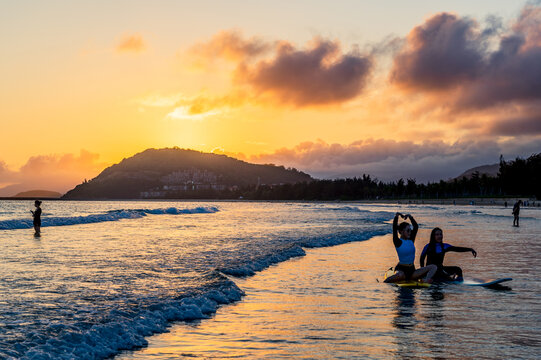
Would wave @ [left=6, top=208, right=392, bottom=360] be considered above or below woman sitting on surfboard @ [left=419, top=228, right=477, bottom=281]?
below

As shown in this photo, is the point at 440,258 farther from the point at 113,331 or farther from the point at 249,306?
the point at 113,331

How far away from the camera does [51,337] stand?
8688 mm

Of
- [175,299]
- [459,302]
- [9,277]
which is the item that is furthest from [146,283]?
[459,302]

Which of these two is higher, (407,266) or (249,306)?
(407,266)

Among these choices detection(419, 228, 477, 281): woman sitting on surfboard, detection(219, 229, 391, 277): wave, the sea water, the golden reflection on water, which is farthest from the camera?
detection(219, 229, 391, 277): wave

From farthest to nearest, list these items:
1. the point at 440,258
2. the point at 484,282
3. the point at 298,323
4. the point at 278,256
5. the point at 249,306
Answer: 1. the point at 278,256
2. the point at 440,258
3. the point at 484,282
4. the point at 249,306
5. the point at 298,323

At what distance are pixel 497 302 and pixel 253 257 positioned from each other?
35.6 feet

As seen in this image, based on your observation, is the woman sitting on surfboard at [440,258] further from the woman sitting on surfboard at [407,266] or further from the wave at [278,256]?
the wave at [278,256]

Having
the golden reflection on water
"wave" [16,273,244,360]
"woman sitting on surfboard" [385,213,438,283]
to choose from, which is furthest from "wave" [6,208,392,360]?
"woman sitting on surfboard" [385,213,438,283]

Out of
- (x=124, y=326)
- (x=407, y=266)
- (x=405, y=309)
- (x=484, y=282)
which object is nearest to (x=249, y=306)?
(x=124, y=326)

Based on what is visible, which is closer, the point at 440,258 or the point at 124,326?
the point at 124,326

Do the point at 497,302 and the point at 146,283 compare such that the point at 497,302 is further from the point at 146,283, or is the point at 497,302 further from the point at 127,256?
the point at 127,256

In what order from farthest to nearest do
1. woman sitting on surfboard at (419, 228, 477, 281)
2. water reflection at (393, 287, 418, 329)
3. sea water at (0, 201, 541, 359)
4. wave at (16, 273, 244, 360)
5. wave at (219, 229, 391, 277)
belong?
wave at (219, 229, 391, 277) → woman sitting on surfboard at (419, 228, 477, 281) → water reflection at (393, 287, 418, 329) → sea water at (0, 201, 541, 359) → wave at (16, 273, 244, 360)

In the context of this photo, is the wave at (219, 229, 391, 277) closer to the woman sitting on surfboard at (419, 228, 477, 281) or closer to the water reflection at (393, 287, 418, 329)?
the water reflection at (393, 287, 418, 329)
